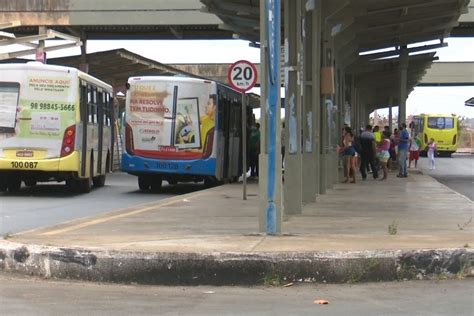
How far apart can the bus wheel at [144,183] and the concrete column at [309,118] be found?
692cm

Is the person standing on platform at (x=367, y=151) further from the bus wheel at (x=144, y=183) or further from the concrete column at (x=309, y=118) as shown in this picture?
the concrete column at (x=309, y=118)

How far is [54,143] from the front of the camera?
51.7ft

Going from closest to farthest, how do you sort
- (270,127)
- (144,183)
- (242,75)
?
1. (270,127)
2. (242,75)
3. (144,183)

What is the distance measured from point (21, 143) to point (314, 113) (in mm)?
7292

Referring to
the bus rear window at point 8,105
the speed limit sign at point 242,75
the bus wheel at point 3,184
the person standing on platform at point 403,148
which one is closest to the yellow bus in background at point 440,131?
the person standing on platform at point 403,148

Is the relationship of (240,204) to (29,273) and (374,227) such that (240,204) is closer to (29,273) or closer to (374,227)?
(374,227)

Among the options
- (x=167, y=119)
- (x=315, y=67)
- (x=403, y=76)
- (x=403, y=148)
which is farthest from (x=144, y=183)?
(x=403, y=76)

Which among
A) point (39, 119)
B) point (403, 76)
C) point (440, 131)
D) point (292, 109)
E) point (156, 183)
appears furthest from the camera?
point (440, 131)

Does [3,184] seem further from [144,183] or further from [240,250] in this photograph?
[240,250]

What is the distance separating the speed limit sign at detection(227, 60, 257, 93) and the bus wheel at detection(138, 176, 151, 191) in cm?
568

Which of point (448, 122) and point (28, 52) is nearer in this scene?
point (28, 52)

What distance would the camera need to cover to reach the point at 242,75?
46.8 ft

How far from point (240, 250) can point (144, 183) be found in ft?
39.8

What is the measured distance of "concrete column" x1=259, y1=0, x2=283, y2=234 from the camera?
829 cm
